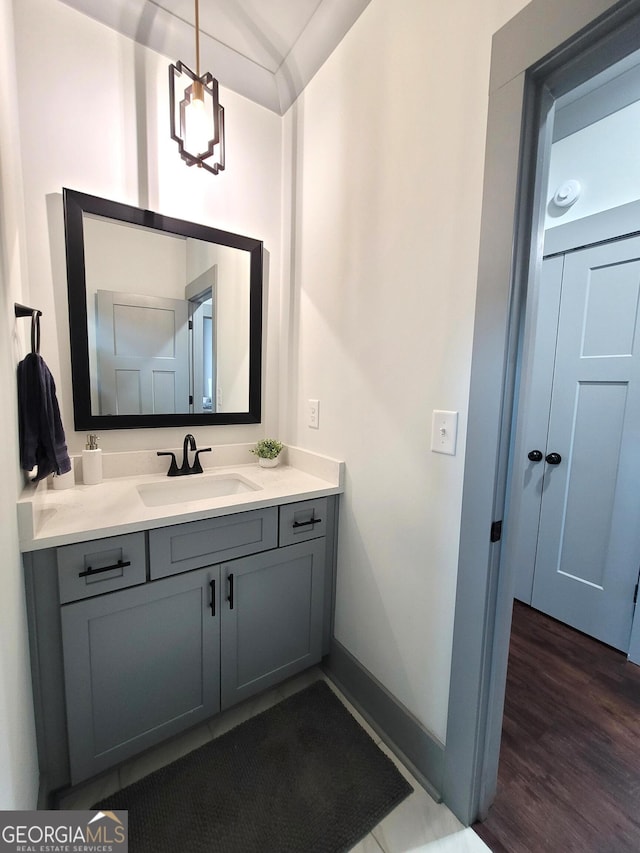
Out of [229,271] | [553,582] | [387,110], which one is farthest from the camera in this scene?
[553,582]

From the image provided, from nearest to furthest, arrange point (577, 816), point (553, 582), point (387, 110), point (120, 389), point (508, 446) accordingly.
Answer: point (508, 446) → point (577, 816) → point (387, 110) → point (120, 389) → point (553, 582)

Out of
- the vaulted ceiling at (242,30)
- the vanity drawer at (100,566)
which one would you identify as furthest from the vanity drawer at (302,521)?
the vaulted ceiling at (242,30)

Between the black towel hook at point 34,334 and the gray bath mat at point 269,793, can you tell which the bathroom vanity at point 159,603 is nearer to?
the gray bath mat at point 269,793

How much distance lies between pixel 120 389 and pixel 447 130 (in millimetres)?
1516

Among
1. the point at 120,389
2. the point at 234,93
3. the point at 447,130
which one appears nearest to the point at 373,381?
the point at 447,130

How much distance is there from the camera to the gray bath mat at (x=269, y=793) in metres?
1.07

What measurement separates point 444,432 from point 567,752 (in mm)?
1324

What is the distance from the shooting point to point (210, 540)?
128 centimetres

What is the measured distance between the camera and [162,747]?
1.34 metres

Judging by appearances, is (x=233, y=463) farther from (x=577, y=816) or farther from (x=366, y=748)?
(x=577, y=816)

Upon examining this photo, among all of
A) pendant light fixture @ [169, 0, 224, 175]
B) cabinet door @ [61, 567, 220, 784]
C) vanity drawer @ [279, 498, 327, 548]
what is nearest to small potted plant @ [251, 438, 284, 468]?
vanity drawer @ [279, 498, 327, 548]

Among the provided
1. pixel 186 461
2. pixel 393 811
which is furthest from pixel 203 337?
pixel 393 811

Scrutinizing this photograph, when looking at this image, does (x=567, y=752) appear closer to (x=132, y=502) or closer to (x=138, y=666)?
(x=138, y=666)

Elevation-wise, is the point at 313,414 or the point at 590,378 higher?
the point at 590,378
